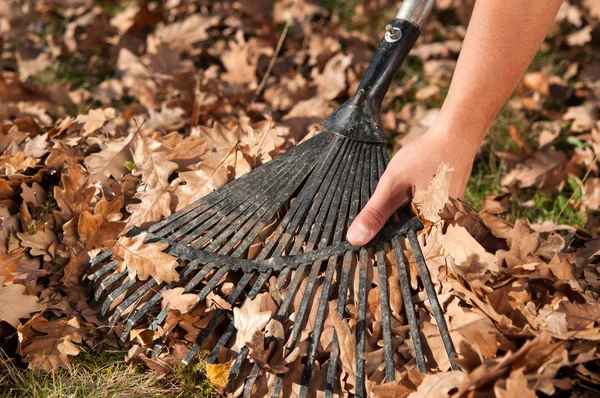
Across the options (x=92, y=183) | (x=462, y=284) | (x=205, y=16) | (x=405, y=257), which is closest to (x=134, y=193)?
(x=92, y=183)

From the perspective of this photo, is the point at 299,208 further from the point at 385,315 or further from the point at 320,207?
the point at 385,315

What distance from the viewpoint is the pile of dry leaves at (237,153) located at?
4.54 ft

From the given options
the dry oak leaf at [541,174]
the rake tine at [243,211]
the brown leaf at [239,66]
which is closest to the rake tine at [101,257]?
the rake tine at [243,211]

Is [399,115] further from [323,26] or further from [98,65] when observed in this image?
[98,65]

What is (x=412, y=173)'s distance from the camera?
1.64m

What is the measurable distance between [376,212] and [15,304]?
40.9 inches

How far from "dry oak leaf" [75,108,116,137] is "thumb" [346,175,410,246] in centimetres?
109

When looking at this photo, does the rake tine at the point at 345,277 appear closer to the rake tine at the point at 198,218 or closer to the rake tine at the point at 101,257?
the rake tine at the point at 198,218

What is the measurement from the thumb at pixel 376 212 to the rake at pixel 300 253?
1.9 inches

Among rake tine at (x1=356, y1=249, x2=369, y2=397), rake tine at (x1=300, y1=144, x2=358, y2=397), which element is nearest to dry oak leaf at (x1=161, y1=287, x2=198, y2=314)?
rake tine at (x1=300, y1=144, x2=358, y2=397)

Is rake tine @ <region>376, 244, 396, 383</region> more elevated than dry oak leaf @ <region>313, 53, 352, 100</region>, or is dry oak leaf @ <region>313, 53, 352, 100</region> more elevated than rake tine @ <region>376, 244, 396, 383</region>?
dry oak leaf @ <region>313, 53, 352, 100</region>

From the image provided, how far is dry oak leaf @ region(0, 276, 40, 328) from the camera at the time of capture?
1.53m

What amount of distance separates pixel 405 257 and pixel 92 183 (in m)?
1.08

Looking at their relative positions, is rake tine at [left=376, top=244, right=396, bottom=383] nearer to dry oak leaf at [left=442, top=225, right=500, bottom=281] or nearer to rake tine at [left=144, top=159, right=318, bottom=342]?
dry oak leaf at [left=442, top=225, right=500, bottom=281]
